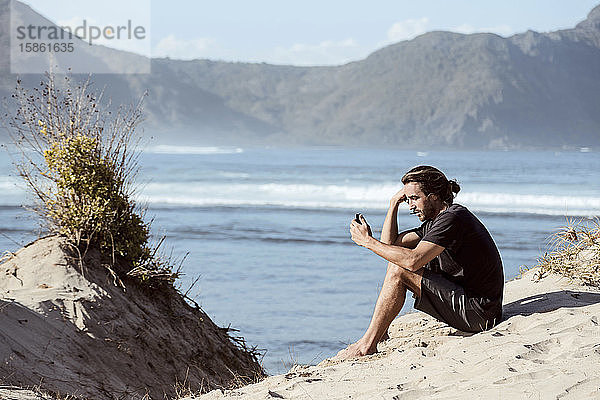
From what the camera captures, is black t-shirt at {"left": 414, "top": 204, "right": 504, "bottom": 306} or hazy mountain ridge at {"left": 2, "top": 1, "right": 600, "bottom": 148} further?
hazy mountain ridge at {"left": 2, "top": 1, "right": 600, "bottom": 148}

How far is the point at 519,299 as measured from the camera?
18.8 ft

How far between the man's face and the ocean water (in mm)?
2444

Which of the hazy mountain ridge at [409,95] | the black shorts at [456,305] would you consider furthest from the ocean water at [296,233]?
the hazy mountain ridge at [409,95]

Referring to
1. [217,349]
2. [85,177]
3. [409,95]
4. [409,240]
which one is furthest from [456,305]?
[409,95]

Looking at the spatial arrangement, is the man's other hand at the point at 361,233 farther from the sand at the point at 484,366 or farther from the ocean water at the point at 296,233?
the ocean water at the point at 296,233

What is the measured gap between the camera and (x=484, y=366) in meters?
3.98

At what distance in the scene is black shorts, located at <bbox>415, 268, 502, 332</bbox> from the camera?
481 centimetres

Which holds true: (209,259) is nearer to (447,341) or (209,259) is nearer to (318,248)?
(318,248)

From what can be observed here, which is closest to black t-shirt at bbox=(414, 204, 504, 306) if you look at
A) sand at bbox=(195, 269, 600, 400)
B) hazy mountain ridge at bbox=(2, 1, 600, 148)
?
sand at bbox=(195, 269, 600, 400)

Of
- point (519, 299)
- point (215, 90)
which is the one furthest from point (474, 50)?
point (519, 299)

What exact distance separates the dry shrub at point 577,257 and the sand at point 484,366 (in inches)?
22.0

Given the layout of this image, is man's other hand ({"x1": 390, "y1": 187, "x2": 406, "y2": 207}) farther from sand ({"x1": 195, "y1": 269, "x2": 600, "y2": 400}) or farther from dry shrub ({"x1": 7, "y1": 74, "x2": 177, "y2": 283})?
dry shrub ({"x1": 7, "y1": 74, "x2": 177, "y2": 283})

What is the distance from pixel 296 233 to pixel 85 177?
9904mm

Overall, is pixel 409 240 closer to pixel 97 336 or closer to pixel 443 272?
pixel 443 272
